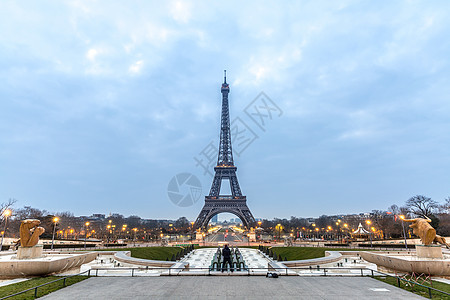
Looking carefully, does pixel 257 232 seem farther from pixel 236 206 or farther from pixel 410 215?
pixel 410 215

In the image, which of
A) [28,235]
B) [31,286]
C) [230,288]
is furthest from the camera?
[28,235]

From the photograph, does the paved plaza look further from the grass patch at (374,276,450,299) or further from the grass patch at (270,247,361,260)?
the grass patch at (270,247,361,260)

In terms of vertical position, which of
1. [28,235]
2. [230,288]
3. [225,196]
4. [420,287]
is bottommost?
[420,287]

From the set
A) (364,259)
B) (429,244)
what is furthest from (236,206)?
(429,244)

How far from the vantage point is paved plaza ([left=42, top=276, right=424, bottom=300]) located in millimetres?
10297

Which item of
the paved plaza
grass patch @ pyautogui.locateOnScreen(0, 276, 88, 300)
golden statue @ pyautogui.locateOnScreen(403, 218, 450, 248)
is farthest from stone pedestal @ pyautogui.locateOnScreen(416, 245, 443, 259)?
grass patch @ pyautogui.locateOnScreen(0, 276, 88, 300)

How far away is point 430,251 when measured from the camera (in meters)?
15.8

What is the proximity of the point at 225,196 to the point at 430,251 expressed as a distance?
8729cm

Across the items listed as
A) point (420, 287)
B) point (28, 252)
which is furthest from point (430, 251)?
point (28, 252)

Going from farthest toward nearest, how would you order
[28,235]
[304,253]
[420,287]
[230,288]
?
[304,253]
[28,235]
[420,287]
[230,288]

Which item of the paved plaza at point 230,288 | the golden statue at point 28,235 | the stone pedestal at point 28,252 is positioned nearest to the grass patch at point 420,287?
the paved plaza at point 230,288

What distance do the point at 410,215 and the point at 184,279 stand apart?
90163 mm

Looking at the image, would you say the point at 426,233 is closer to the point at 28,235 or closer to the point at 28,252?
the point at 28,252

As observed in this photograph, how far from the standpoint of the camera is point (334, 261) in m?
20.8
